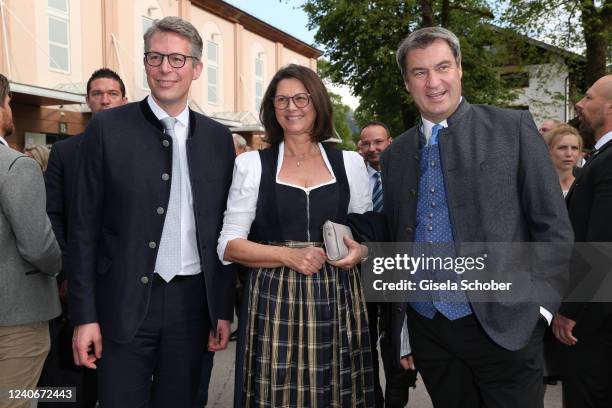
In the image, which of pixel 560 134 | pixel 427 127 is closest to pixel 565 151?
pixel 560 134

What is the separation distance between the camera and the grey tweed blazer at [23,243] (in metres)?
2.36

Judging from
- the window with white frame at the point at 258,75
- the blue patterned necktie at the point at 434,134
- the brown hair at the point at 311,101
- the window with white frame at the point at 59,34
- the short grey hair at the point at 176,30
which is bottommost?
the blue patterned necktie at the point at 434,134

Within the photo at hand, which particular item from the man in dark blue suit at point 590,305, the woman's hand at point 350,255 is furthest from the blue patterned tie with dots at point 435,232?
the man in dark blue suit at point 590,305

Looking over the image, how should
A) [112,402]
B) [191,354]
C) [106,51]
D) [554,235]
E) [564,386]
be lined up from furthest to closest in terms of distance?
[106,51]
[564,386]
[191,354]
[112,402]
[554,235]

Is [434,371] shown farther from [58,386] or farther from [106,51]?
[106,51]

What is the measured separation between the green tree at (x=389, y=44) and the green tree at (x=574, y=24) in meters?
1.54

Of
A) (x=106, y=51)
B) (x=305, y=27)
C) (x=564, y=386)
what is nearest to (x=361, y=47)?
(x=305, y=27)

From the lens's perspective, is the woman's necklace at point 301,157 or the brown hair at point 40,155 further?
the brown hair at point 40,155

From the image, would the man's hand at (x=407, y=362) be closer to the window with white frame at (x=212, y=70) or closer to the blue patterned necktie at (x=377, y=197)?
the blue patterned necktie at (x=377, y=197)

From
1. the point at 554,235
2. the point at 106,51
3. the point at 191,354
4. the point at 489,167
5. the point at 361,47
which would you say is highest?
the point at 361,47

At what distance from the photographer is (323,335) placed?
7.92 feet

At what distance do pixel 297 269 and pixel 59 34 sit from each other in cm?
1268

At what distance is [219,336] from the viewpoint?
252cm

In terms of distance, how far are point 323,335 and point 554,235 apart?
1.06 meters
